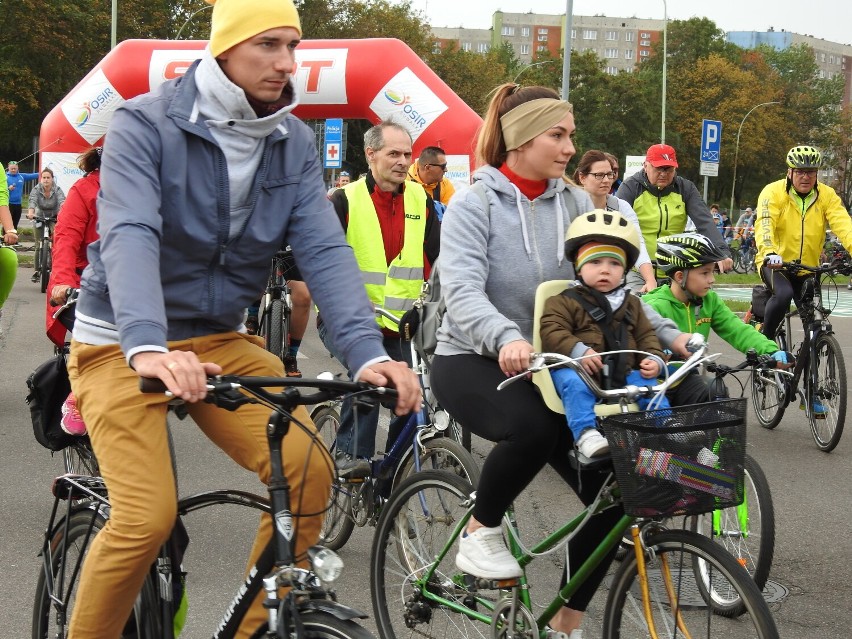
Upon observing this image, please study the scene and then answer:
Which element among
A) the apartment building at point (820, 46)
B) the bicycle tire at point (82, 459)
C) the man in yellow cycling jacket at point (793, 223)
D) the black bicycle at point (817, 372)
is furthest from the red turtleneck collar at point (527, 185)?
the apartment building at point (820, 46)

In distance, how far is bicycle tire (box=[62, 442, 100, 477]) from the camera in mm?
5285

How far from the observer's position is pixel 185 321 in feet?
10.1

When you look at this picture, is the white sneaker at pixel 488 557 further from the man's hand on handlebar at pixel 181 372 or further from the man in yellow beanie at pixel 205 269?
the man's hand on handlebar at pixel 181 372

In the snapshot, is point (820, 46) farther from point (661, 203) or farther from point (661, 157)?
point (661, 157)

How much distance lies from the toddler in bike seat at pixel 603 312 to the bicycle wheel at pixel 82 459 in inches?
94.1

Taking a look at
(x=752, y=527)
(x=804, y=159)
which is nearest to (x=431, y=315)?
(x=752, y=527)

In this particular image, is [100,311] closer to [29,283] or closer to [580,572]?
[580,572]

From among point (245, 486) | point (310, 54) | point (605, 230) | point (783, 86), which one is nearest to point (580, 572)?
point (605, 230)

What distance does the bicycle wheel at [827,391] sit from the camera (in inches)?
312

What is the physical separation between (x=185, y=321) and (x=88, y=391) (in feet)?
1.00

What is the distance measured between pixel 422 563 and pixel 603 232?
1.26m

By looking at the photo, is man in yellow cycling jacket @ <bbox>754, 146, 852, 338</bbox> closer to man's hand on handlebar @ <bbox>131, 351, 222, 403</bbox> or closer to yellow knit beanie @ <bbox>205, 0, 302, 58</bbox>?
yellow knit beanie @ <bbox>205, 0, 302, 58</bbox>

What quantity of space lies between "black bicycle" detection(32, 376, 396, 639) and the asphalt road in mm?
353

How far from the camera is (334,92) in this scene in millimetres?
18516
